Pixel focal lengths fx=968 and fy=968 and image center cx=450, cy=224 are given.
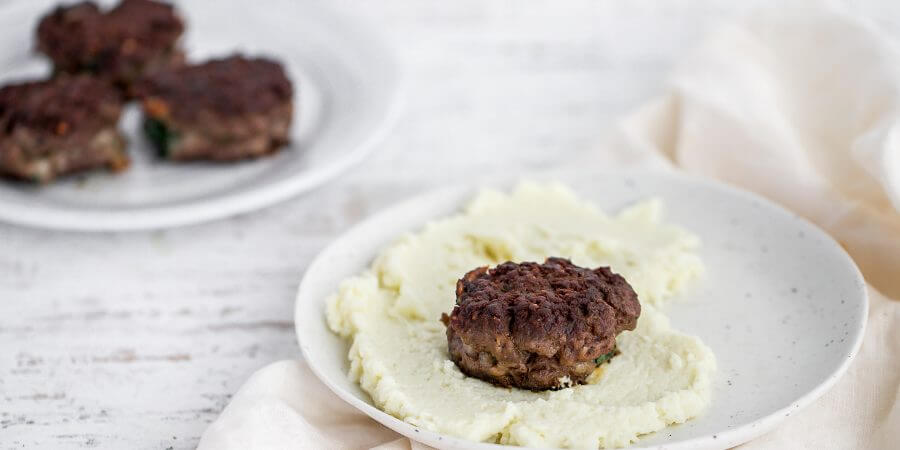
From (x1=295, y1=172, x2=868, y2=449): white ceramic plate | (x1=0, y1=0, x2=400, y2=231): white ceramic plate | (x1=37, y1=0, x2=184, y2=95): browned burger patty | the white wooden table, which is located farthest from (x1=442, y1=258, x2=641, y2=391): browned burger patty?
(x1=37, y1=0, x2=184, y2=95): browned burger patty

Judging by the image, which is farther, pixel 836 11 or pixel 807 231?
pixel 836 11

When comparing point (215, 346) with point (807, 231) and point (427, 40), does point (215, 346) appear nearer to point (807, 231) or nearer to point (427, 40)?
point (807, 231)

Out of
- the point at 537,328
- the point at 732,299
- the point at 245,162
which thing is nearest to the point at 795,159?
the point at 732,299

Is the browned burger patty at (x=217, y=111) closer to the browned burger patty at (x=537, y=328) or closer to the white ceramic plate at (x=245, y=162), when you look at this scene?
the white ceramic plate at (x=245, y=162)

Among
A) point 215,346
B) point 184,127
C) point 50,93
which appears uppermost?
point 50,93

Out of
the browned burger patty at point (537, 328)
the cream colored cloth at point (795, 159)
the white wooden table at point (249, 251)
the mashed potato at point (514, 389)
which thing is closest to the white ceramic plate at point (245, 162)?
the white wooden table at point (249, 251)

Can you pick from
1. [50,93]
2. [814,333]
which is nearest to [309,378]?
[814,333]
